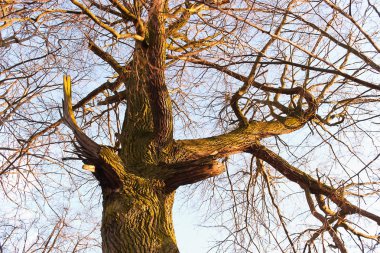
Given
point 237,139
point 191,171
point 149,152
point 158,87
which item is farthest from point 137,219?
point 237,139

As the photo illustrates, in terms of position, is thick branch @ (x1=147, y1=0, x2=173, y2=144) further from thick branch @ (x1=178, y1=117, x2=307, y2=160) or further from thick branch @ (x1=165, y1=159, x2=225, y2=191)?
thick branch @ (x1=165, y1=159, x2=225, y2=191)

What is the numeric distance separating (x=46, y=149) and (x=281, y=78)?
313cm

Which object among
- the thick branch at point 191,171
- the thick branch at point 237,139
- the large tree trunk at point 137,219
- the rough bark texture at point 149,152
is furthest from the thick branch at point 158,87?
the large tree trunk at point 137,219

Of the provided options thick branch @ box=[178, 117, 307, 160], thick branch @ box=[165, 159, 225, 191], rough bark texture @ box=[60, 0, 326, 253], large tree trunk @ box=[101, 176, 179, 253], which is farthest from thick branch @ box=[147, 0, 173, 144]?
large tree trunk @ box=[101, 176, 179, 253]

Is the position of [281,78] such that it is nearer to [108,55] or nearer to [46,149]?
[108,55]

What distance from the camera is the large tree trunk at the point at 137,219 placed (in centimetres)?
346

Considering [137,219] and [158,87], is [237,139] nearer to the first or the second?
[158,87]

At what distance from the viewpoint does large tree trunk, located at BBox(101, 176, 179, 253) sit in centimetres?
346

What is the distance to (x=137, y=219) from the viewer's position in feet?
11.8

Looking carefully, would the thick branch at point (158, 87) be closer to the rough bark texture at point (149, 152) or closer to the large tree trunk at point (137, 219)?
the rough bark texture at point (149, 152)

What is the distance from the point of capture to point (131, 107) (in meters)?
4.77

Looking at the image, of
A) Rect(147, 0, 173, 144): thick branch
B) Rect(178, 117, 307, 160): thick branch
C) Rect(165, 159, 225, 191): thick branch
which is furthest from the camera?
Rect(178, 117, 307, 160): thick branch

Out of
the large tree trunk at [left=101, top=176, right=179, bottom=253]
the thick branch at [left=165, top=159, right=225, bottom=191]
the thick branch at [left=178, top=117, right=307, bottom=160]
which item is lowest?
the large tree trunk at [left=101, top=176, right=179, bottom=253]

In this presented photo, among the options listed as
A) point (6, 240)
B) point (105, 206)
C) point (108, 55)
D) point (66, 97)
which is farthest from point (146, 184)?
point (6, 240)
